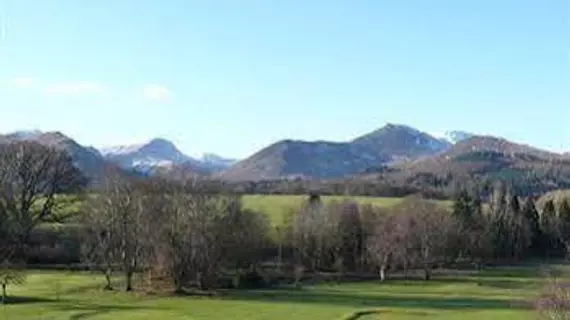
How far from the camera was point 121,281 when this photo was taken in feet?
305

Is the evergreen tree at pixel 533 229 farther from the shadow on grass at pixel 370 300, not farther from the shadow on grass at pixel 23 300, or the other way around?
the shadow on grass at pixel 23 300

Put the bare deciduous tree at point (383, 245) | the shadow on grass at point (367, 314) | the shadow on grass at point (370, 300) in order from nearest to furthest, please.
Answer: the shadow on grass at point (367, 314) < the shadow on grass at point (370, 300) < the bare deciduous tree at point (383, 245)

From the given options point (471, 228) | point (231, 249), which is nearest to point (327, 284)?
point (231, 249)

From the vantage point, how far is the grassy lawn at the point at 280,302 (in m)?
63.6

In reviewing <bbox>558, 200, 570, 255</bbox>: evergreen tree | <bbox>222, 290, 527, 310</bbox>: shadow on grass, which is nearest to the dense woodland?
<bbox>222, 290, 527, 310</bbox>: shadow on grass

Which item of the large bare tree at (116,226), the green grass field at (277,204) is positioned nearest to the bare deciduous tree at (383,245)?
the green grass field at (277,204)

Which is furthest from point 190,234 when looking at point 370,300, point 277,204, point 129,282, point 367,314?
point 277,204

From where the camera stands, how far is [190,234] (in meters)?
89.3

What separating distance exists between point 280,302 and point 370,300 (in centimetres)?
859

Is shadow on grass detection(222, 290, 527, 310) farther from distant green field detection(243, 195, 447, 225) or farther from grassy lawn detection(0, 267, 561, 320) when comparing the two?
distant green field detection(243, 195, 447, 225)

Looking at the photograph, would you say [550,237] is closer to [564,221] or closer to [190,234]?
[564,221]

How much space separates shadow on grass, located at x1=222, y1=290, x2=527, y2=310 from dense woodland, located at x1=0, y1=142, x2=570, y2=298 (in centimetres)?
859

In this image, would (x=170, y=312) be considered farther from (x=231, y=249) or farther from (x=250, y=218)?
(x=250, y=218)

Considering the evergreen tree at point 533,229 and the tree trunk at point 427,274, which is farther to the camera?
the evergreen tree at point 533,229
